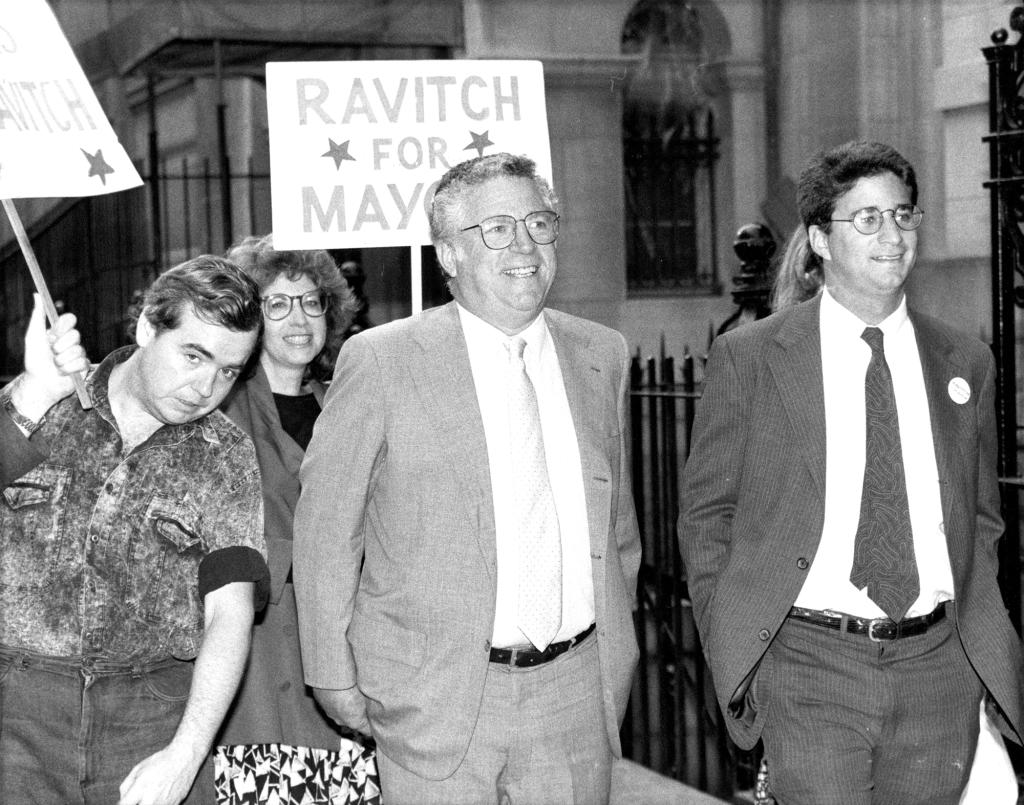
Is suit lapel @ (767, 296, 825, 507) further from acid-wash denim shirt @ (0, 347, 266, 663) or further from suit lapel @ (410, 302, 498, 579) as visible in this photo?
acid-wash denim shirt @ (0, 347, 266, 663)

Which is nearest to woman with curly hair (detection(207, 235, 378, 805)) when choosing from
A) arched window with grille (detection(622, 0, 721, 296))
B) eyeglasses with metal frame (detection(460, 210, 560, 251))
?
eyeglasses with metal frame (detection(460, 210, 560, 251))

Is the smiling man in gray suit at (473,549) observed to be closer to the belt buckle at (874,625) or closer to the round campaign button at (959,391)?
the belt buckle at (874,625)

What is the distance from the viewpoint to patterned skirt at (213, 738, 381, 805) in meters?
4.59

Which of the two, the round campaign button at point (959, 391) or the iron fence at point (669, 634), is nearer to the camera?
the round campaign button at point (959, 391)

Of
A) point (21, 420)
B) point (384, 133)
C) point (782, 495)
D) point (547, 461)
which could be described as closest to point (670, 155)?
point (384, 133)

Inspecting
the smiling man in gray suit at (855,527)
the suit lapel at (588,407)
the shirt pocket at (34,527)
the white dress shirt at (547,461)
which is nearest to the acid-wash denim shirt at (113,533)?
the shirt pocket at (34,527)

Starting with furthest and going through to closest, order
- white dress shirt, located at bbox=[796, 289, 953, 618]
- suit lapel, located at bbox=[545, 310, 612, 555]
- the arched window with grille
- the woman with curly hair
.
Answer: the arched window with grille
the woman with curly hair
white dress shirt, located at bbox=[796, 289, 953, 618]
suit lapel, located at bbox=[545, 310, 612, 555]

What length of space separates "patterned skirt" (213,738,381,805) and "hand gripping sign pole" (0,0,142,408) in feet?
5.56

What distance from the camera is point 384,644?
3.63 metres

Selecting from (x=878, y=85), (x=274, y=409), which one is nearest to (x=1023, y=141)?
(x=274, y=409)

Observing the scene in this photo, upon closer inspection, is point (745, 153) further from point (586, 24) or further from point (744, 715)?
point (744, 715)

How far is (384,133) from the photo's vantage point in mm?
4891

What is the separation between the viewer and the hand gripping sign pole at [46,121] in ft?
12.5

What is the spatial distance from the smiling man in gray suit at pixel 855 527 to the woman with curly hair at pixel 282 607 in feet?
4.34
